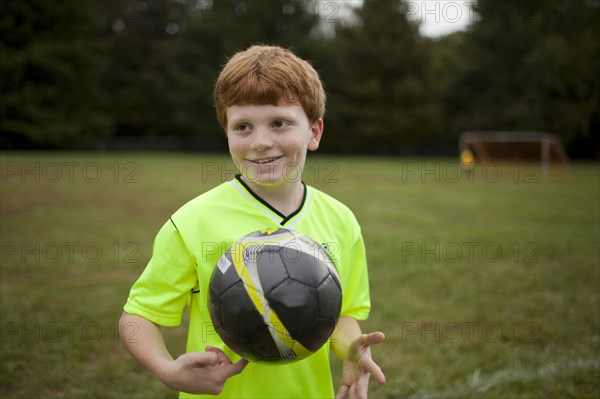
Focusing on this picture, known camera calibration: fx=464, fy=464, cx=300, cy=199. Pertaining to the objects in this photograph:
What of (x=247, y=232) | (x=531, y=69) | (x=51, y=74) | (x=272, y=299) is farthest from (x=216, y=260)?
(x=51, y=74)

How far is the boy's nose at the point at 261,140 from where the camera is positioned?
172 cm

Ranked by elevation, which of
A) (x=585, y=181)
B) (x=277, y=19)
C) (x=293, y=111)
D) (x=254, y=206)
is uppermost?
(x=277, y=19)

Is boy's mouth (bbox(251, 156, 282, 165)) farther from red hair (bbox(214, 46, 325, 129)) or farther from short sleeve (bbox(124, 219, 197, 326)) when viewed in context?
short sleeve (bbox(124, 219, 197, 326))

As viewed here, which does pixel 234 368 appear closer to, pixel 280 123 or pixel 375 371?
pixel 375 371

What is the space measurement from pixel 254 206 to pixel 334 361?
223 cm

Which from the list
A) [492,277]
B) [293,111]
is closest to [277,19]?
[492,277]

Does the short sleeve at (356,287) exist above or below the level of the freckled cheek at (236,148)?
below

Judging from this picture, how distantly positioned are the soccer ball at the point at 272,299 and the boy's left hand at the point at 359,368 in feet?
0.53

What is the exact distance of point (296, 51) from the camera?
34438 millimetres

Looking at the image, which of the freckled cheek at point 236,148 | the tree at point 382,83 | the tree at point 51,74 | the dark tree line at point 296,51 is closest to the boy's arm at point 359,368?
the freckled cheek at point 236,148

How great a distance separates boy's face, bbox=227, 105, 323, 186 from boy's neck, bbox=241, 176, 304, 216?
5cm

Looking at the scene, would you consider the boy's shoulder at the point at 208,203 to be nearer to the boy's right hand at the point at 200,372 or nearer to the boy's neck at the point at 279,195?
the boy's neck at the point at 279,195

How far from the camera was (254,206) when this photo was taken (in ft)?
6.00

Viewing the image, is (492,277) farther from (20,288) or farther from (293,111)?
(20,288)
